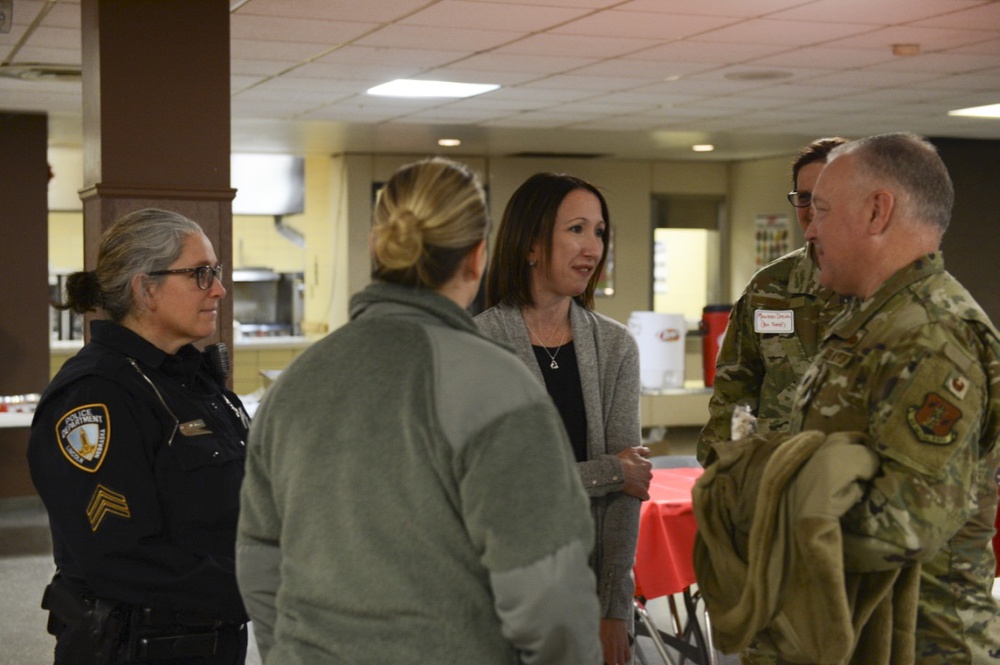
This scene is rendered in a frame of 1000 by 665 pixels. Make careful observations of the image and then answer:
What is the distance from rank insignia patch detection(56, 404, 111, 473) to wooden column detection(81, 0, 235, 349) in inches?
84.8

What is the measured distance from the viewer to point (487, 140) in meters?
11.3

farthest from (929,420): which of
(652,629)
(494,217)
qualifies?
(494,217)

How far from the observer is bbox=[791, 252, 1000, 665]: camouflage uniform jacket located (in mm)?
1685

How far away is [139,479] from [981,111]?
27.5 ft

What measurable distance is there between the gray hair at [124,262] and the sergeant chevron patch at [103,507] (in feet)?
1.38

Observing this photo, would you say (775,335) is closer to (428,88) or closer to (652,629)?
(652,629)

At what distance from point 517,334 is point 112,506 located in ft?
2.98

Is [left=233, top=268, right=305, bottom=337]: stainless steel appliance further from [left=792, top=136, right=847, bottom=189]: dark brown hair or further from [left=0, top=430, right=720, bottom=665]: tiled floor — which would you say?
[left=792, top=136, right=847, bottom=189]: dark brown hair

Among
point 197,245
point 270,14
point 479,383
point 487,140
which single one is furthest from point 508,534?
point 487,140

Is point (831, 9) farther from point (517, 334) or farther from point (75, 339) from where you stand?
point (75, 339)

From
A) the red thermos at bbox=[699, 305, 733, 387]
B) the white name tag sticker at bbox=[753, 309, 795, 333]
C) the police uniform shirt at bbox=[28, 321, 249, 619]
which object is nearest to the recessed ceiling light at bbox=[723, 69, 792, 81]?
the red thermos at bbox=[699, 305, 733, 387]

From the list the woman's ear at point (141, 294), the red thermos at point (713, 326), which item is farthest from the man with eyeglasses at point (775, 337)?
the red thermos at point (713, 326)

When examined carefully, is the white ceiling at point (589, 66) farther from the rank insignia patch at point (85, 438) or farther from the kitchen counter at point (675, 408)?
the rank insignia patch at point (85, 438)

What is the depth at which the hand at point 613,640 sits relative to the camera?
8.05 ft
